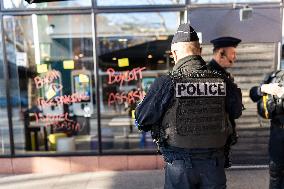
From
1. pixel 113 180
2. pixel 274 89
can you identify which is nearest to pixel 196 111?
pixel 274 89

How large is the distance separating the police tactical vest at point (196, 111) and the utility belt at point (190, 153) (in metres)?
0.05

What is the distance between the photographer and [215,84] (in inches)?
100

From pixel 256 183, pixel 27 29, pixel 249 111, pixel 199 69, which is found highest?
pixel 27 29

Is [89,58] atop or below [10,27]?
below

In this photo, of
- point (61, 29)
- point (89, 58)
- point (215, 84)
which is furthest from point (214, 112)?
point (61, 29)

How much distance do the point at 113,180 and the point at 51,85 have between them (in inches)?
74.6

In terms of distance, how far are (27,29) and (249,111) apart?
3.90m

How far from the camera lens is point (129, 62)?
5320 mm

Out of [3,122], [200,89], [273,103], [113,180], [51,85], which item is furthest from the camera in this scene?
[51,85]

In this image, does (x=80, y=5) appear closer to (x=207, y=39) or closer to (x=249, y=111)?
(x=207, y=39)

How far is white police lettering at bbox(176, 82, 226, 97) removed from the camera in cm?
249

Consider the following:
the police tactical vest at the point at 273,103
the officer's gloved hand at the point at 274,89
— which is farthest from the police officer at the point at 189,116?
the police tactical vest at the point at 273,103

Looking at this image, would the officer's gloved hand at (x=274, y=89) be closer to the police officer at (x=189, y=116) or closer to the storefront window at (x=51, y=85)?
the police officer at (x=189, y=116)

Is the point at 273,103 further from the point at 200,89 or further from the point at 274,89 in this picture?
the point at 200,89
